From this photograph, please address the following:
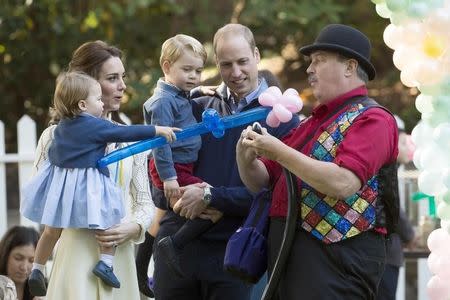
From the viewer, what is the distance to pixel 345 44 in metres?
4.29

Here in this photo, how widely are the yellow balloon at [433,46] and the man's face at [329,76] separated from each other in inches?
17.1

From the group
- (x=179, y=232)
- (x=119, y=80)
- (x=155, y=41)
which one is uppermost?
(x=155, y=41)

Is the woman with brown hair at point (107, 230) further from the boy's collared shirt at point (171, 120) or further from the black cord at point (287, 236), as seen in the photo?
the black cord at point (287, 236)

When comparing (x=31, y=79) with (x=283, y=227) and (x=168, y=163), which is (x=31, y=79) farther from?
(x=283, y=227)

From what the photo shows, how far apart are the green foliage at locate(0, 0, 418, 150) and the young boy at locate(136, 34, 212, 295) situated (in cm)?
424

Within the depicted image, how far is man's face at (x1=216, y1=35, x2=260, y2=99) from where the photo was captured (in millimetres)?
4777

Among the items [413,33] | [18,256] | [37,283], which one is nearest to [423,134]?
[413,33]

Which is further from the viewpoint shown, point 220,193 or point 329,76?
point 220,193

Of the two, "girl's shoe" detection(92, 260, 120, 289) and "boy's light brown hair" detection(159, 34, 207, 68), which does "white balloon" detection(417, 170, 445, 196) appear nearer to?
"boy's light brown hair" detection(159, 34, 207, 68)

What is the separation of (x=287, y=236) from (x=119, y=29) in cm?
604

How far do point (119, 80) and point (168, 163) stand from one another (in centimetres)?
42

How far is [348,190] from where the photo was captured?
407 cm

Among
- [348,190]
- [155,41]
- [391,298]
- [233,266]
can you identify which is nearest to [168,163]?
[233,266]

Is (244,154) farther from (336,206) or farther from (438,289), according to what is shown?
(438,289)
